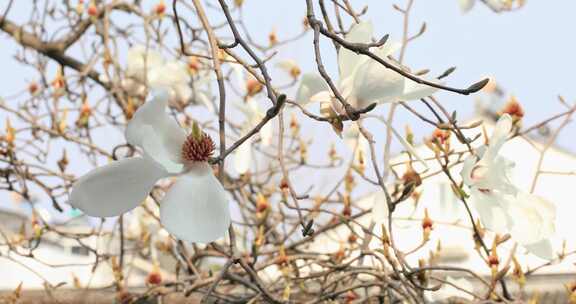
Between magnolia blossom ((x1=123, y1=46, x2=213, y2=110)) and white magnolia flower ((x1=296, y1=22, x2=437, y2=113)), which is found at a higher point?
magnolia blossom ((x1=123, y1=46, x2=213, y2=110))

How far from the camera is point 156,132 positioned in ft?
1.73

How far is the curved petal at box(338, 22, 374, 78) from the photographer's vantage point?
2.04ft

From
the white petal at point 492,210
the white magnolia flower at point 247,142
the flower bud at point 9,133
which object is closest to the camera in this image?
the white petal at point 492,210

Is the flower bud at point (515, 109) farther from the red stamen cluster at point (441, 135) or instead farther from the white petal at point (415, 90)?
the white petal at point (415, 90)

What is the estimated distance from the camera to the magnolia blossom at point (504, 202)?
0.75 meters

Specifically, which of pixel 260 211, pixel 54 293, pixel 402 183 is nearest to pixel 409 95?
pixel 402 183

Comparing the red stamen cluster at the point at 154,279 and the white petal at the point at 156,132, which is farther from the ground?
the red stamen cluster at the point at 154,279

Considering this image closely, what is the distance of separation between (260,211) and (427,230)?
296 millimetres

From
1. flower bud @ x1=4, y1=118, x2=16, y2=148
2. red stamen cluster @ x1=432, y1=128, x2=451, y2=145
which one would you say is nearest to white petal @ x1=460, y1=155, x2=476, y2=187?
red stamen cluster @ x1=432, y1=128, x2=451, y2=145

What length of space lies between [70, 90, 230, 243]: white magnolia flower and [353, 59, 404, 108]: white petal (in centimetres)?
14

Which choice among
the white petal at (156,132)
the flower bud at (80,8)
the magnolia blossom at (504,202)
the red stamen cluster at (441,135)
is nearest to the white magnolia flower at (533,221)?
the magnolia blossom at (504,202)

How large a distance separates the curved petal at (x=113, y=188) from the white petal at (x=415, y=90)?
0.66ft

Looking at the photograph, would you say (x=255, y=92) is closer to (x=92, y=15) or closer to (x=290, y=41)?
(x=290, y=41)

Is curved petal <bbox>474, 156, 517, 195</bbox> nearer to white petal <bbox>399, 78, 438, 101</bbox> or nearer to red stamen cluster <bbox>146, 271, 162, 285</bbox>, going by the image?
white petal <bbox>399, 78, 438, 101</bbox>
